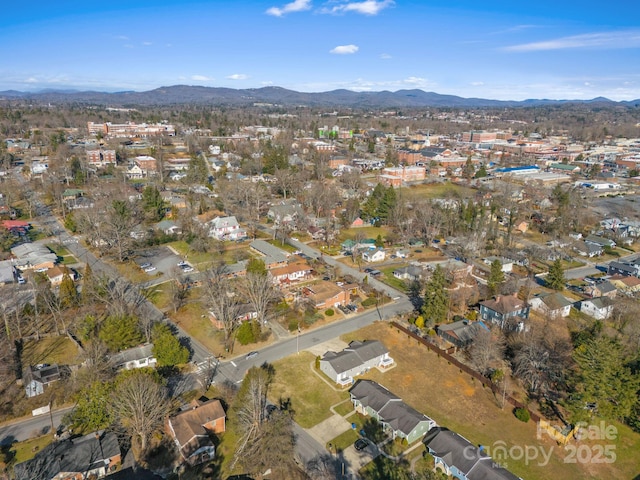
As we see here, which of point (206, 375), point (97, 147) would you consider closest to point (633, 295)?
point (206, 375)

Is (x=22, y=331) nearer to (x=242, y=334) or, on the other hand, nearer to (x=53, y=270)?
(x=53, y=270)

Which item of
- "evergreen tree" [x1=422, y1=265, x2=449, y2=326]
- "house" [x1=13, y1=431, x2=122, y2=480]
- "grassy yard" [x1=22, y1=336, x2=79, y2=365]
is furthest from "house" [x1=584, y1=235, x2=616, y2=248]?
"grassy yard" [x1=22, y1=336, x2=79, y2=365]

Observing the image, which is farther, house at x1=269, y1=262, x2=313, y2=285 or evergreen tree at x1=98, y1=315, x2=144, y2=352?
house at x1=269, y1=262, x2=313, y2=285

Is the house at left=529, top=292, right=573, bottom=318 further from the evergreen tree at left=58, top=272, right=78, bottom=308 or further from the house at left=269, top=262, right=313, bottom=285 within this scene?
the evergreen tree at left=58, top=272, right=78, bottom=308

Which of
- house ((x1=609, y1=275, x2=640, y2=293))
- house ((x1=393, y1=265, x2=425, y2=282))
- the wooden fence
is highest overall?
house ((x1=609, y1=275, x2=640, y2=293))

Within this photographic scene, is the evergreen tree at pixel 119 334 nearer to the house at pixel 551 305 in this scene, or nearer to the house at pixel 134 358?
the house at pixel 134 358

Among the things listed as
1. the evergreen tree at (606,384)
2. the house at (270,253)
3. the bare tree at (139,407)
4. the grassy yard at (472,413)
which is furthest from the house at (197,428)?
the house at (270,253)
